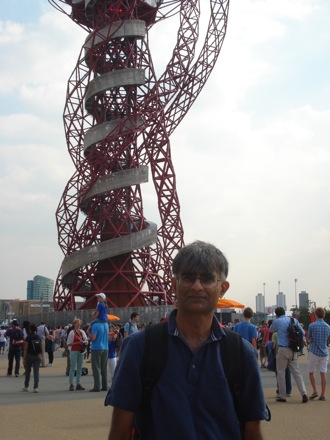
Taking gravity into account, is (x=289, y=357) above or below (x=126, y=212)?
below

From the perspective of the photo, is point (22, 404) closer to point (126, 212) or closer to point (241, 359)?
point (241, 359)

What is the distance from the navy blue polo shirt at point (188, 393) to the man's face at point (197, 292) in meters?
0.12

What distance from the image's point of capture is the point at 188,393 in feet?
9.39

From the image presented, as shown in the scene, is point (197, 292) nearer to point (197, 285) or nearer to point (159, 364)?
point (197, 285)

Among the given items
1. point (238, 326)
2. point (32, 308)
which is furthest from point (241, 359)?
point (32, 308)

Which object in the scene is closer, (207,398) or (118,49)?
(207,398)

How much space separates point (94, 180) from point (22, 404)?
25.9 meters

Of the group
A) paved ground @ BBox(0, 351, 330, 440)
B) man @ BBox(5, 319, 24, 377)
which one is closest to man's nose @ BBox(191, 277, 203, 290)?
paved ground @ BBox(0, 351, 330, 440)

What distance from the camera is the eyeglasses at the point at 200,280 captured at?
3068 millimetres

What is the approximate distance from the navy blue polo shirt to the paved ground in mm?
4576

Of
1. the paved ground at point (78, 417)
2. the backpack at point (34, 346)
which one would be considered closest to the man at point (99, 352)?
the paved ground at point (78, 417)

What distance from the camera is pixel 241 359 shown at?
2994 millimetres

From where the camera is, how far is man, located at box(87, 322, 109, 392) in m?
12.6

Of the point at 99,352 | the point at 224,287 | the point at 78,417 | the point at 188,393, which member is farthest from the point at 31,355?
the point at 188,393
